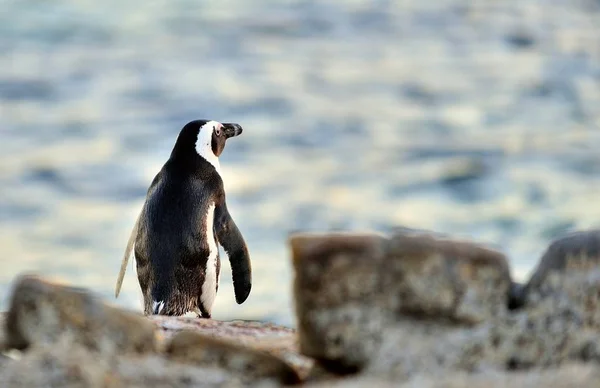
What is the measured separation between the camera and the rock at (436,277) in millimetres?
2879

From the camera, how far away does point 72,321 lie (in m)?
2.93

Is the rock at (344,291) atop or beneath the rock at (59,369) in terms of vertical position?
atop

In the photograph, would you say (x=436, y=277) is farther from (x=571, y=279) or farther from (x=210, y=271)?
(x=210, y=271)

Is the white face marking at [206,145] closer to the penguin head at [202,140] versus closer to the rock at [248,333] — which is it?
the penguin head at [202,140]

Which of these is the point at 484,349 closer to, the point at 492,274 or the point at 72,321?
the point at 492,274

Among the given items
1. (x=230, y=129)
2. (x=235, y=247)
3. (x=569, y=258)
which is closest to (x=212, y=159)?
(x=235, y=247)

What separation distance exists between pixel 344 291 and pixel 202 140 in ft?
15.0

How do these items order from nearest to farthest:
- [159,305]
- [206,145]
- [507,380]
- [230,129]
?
[507,380], [159,305], [206,145], [230,129]

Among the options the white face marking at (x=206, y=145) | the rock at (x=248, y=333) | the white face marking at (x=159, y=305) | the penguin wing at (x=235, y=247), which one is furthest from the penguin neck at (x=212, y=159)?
the rock at (x=248, y=333)

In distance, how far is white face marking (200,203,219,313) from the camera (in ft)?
22.1

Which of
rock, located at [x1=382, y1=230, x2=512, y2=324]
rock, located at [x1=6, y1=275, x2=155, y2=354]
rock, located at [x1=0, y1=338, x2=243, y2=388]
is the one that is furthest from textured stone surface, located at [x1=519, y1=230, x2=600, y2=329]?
rock, located at [x1=6, y1=275, x2=155, y2=354]

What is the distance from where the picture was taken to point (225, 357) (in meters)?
2.96

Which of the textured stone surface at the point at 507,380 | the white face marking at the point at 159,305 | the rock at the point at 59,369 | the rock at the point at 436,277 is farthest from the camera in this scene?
the white face marking at the point at 159,305

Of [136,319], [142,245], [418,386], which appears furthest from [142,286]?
[418,386]
